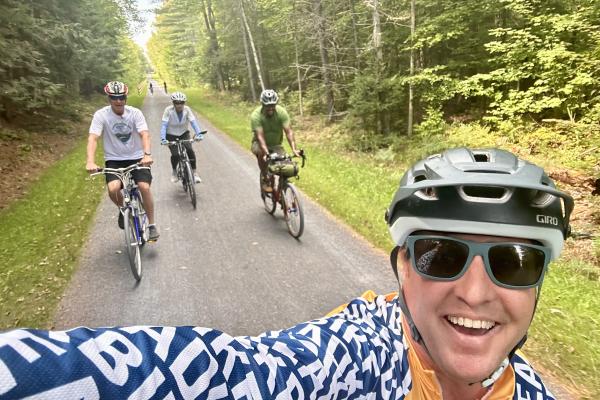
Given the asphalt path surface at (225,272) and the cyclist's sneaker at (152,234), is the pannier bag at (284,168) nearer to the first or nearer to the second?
the asphalt path surface at (225,272)

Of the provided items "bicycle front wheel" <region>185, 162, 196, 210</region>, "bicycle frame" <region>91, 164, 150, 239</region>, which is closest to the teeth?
"bicycle frame" <region>91, 164, 150, 239</region>

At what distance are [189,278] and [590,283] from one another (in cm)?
542

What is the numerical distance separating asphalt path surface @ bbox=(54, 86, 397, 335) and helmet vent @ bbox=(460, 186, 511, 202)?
10.4 feet

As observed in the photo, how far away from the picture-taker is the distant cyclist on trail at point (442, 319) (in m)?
1.08

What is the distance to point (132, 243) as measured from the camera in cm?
516

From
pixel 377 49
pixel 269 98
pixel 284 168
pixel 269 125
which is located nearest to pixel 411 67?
pixel 377 49

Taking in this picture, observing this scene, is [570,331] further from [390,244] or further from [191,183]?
[191,183]

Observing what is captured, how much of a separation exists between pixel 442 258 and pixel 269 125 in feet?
18.7

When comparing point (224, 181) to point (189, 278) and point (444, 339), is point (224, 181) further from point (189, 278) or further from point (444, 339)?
point (444, 339)

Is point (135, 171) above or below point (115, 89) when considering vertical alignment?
below

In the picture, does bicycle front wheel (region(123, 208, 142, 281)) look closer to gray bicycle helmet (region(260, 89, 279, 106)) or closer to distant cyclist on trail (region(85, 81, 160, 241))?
distant cyclist on trail (region(85, 81, 160, 241))

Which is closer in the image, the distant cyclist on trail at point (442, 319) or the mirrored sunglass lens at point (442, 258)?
the distant cyclist on trail at point (442, 319)

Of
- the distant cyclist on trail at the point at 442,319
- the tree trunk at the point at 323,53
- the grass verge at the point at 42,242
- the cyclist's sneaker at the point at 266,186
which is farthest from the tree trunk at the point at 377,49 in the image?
the distant cyclist on trail at the point at 442,319

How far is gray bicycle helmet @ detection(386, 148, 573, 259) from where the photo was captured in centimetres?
134
